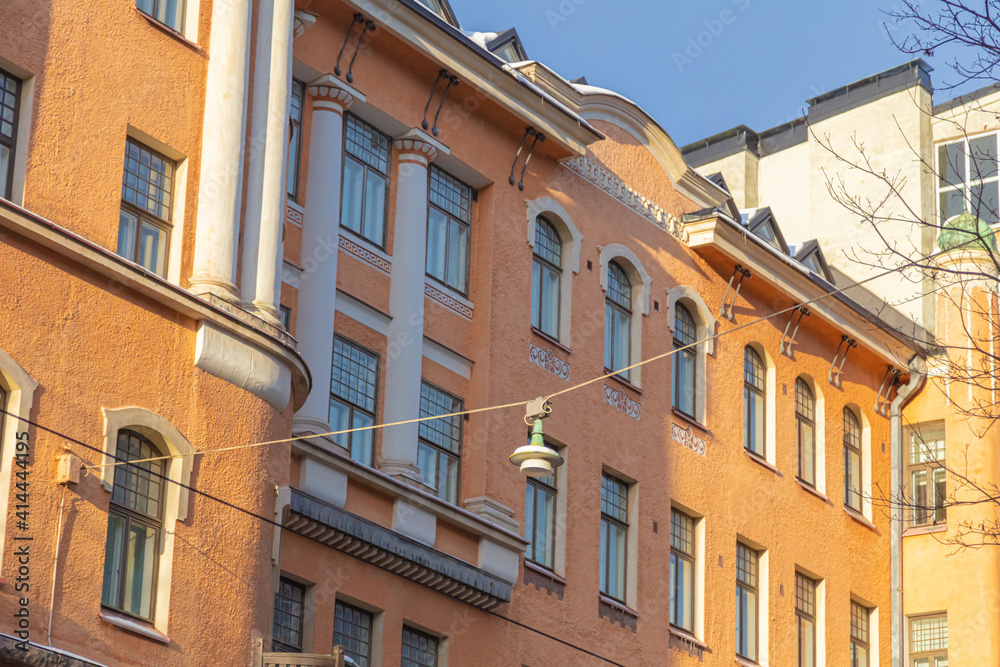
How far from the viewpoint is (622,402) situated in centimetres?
2850

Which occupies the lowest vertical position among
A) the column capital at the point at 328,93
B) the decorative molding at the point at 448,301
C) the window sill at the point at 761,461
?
the window sill at the point at 761,461

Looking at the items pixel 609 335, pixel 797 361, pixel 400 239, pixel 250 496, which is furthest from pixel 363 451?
pixel 797 361

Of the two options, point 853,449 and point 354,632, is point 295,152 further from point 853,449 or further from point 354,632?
point 853,449

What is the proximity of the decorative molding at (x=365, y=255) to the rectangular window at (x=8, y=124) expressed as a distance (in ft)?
21.3

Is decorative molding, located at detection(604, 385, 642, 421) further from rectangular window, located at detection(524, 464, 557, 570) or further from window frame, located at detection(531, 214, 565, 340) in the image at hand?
rectangular window, located at detection(524, 464, 557, 570)

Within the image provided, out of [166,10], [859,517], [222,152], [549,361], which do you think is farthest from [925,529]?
[166,10]

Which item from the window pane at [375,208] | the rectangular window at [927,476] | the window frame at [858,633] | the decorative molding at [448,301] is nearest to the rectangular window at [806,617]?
the window frame at [858,633]

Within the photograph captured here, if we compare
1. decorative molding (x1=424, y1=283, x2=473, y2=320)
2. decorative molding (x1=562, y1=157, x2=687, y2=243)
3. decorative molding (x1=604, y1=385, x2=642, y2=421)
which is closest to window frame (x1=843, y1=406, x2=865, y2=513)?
decorative molding (x1=562, y1=157, x2=687, y2=243)

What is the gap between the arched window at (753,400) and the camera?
31948 mm

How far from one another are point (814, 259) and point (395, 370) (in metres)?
13.6

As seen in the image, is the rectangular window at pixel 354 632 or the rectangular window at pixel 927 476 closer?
the rectangular window at pixel 354 632

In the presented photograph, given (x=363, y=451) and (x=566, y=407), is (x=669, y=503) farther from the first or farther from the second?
(x=363, y=451)

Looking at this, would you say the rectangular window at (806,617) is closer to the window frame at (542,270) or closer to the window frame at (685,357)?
the window frame at (685,357)

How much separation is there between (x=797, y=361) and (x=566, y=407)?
25.7 feet
